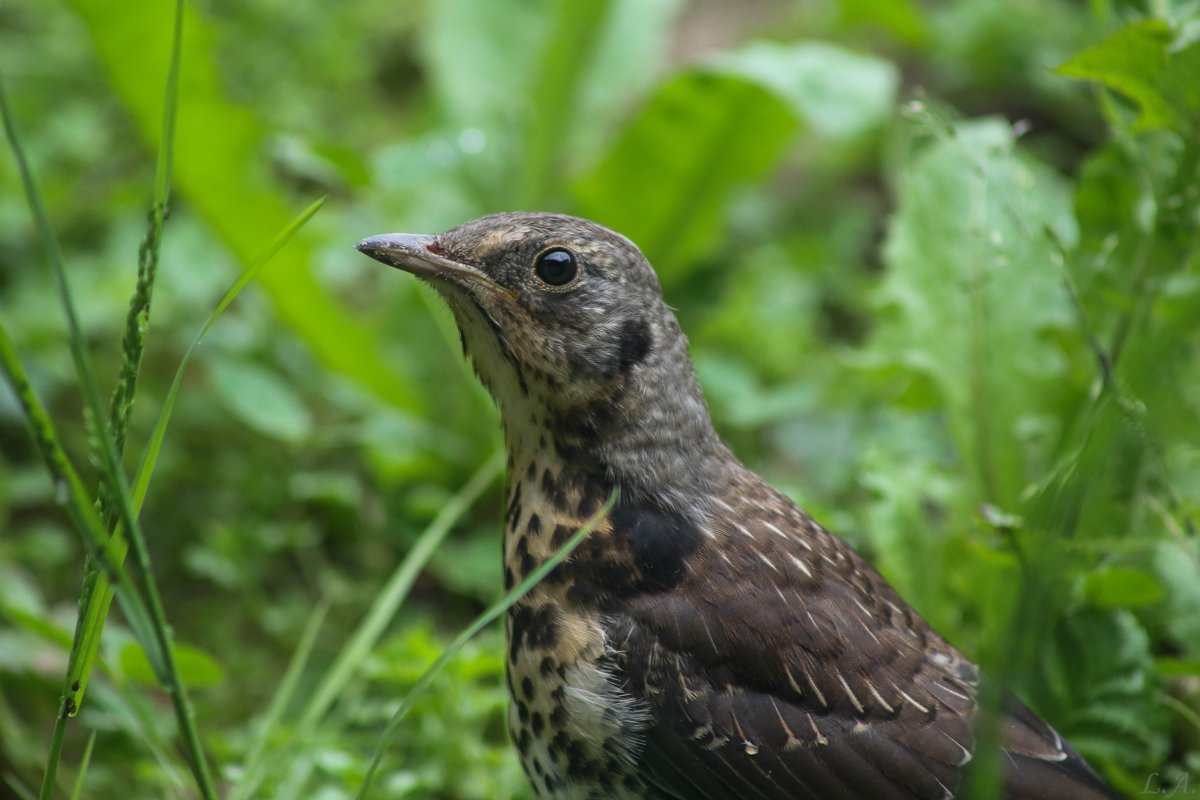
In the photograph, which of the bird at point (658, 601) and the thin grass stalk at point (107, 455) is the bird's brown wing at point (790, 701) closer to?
the bird at point (658, 601)

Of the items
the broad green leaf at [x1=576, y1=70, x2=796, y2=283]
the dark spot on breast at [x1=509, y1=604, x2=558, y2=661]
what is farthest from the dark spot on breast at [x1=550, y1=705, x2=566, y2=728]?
the broad green leaf at [x1=576, y1=70, x2=796, y2=283]

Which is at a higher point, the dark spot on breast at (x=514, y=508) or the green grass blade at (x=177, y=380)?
the green grass blade at (x=177, y=380)

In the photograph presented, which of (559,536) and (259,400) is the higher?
(259,400)

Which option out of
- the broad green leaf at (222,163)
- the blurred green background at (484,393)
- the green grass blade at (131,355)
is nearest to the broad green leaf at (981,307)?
the blurred green background at (484,393)

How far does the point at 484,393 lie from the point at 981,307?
61.2 inches

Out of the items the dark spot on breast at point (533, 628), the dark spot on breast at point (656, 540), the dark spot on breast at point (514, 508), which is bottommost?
the dark spot on breast at point (533, 628)

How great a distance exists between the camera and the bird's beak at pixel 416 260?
2604mm

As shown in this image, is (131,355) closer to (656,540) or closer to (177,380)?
(177,380)

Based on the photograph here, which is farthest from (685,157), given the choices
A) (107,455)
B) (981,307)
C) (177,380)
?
(107,455)

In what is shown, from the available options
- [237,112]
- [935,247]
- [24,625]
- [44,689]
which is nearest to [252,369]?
[237,112]

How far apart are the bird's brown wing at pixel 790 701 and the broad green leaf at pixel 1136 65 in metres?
1.22

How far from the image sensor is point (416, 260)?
2.60 m

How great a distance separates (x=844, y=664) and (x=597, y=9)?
263cm

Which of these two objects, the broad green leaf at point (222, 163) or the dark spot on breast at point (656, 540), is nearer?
the dark spot on breast at point (656, 540)
